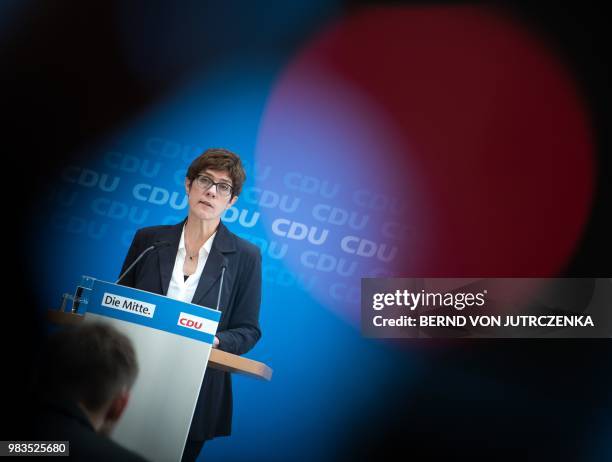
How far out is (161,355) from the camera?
9.57 feet

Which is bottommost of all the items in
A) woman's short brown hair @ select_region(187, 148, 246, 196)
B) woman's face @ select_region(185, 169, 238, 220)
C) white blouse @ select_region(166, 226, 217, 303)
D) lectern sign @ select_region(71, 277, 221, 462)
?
lectern sign @ select_region(71, 277, 221, 462)

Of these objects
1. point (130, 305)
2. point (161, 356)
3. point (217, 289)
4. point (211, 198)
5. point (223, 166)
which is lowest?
point (161, 356)

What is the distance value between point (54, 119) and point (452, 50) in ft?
9.20

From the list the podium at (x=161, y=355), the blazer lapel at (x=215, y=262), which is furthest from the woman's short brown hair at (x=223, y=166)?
the podium at (x=161, y=355)

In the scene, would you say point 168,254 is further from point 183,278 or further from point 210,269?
point 210,269

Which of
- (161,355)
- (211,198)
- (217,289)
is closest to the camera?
(161,355)

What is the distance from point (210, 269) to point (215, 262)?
5 cm

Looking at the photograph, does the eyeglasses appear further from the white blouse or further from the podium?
the podium

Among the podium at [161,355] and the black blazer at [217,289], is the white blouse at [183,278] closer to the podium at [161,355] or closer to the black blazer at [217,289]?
the black blazer at [217,289]

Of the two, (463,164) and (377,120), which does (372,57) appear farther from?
(463,164)

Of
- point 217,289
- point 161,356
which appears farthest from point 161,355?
point 217,289

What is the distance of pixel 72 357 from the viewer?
1.80m

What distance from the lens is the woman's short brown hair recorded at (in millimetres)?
3812

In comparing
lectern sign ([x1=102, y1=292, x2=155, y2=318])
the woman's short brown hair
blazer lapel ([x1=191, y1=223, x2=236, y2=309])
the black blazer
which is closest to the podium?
lectern sign ([x1=102, y1=292, x2=155, y2=318])
